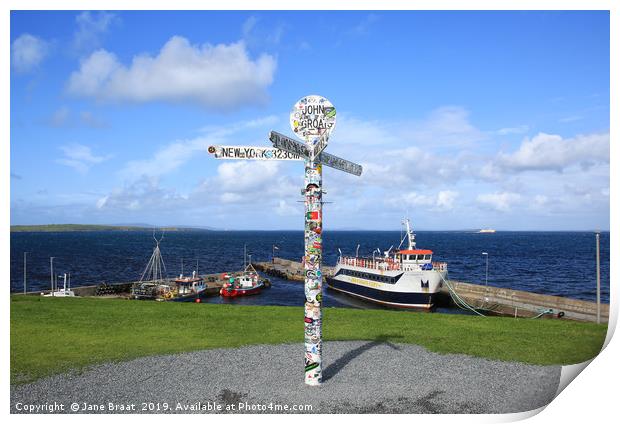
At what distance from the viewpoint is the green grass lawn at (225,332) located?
12.8 meters

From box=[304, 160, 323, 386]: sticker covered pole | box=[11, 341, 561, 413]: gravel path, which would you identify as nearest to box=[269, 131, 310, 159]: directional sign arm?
box=[304, 160, 323, 386]: sticker covered pole

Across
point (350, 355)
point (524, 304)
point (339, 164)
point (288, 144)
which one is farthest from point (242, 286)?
point (288, 144)

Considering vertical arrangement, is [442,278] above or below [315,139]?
below

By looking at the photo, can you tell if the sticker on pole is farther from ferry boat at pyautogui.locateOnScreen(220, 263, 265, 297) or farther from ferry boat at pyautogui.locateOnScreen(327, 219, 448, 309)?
ferry boat at pyautogui.locateOnScreen(220, 263, 265, 297)

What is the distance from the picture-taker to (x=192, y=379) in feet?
34.7

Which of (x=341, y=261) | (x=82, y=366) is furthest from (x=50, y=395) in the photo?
(x=341, y=261)

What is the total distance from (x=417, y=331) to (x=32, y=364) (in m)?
12.2

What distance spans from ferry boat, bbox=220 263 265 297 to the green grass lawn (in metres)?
28.2

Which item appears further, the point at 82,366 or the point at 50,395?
the point at 82,366

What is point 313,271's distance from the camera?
9984 millimetres

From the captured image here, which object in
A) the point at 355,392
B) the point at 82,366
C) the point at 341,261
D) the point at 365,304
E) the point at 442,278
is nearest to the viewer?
the point at 355,392

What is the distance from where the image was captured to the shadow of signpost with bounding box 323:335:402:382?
1116 centimetres

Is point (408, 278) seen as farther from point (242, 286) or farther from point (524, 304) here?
point (242, 286)

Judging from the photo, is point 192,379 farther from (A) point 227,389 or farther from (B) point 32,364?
(B) point 32,364
